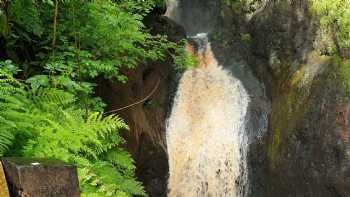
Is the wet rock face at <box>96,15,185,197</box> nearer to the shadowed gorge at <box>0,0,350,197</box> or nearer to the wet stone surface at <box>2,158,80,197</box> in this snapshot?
the shadowed gorge at <box>0,0,350,197</box>

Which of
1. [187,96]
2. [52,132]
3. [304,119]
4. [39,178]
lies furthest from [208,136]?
[39,178]

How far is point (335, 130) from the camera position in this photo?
26.1 ft

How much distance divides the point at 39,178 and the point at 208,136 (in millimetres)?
7861

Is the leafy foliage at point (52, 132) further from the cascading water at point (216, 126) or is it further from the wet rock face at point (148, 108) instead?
the cascading water at point (216, 126)

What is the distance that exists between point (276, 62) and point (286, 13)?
1.41m

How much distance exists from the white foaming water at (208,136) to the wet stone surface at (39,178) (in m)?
6.87

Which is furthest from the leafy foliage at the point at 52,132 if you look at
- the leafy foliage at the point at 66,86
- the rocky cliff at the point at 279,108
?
the rocky cliff at the point at 279,108

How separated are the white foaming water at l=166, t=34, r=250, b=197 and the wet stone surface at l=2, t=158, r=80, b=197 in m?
6.87

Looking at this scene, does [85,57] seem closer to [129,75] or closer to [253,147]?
[129,75]

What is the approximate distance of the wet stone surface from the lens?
231cm

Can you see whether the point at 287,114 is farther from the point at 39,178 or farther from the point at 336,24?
the point at 39,178

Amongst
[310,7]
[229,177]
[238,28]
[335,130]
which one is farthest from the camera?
[238,28]

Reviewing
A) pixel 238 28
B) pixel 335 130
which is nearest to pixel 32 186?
pixel 335 130

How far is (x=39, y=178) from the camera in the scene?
2.35 metres
